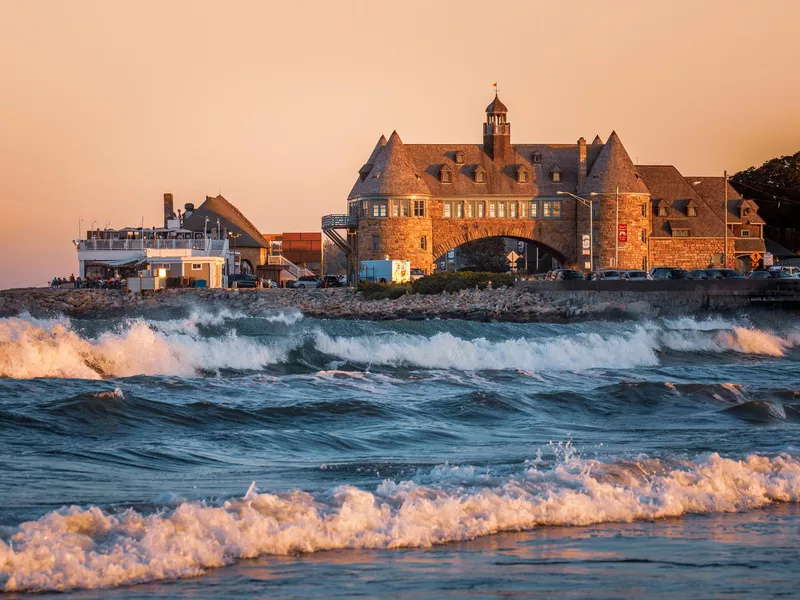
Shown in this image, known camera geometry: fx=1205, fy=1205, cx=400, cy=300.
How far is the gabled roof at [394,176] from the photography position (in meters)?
84.2

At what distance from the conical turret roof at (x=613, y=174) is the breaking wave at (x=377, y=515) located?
242 ft

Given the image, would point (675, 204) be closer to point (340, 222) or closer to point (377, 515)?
point (340, 222)

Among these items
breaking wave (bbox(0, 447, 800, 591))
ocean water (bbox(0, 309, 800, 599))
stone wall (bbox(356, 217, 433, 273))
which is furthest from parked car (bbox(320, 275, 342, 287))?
breaking wave (bbox(0, 447, 800, 591))

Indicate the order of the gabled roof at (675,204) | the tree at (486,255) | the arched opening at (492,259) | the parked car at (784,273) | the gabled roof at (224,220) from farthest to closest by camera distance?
the tree at (486,255) < the gabled roof at (224,220) < the arched opening at (492,259) < the gabled roof at (675,204) < the parked car at (784,273)

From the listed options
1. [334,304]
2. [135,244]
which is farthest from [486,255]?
[334,304]

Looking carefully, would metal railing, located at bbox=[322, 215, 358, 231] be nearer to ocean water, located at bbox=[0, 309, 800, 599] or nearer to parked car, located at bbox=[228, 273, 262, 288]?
parked car, located at bbox=[228, 273, 262, 288]

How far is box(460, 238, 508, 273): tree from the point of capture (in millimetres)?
108375

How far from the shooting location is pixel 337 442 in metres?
14.9

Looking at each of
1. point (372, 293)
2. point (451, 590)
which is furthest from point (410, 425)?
point (372, 293)

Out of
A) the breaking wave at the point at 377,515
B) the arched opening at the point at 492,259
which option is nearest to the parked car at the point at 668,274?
the arched opening at the point at 492,259

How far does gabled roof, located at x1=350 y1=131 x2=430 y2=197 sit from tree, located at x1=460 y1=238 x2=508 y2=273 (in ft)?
74.4

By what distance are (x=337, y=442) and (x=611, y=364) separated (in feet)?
65.9

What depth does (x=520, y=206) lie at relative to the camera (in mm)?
88062

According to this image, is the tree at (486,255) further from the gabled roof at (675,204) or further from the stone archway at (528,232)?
the stone archway at (528,232)
